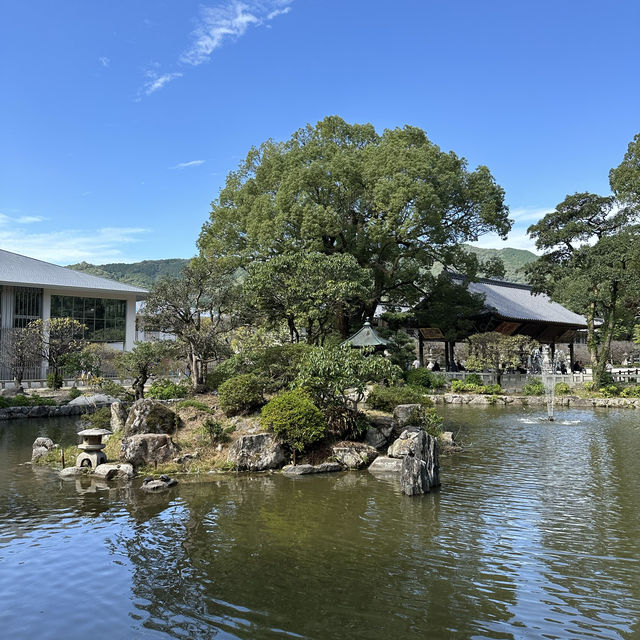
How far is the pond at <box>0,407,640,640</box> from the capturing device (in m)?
5.75

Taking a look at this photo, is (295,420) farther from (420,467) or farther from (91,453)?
(91,453)

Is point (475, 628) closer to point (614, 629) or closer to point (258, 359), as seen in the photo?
point (614, 629)

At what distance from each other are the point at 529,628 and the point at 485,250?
443 feet

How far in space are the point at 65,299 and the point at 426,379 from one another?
2702 centimetres

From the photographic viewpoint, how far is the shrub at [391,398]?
16.7 meters

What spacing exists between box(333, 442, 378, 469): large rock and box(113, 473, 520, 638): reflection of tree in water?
2.41 metres

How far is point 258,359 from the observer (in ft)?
54.9

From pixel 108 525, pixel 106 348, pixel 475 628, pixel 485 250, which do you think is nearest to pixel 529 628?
Answer: pixel 475 628

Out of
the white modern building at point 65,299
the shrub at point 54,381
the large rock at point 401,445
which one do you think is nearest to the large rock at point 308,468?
the large rock at point 401,445

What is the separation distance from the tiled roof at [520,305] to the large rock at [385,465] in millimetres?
24112

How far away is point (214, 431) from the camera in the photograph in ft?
46.9

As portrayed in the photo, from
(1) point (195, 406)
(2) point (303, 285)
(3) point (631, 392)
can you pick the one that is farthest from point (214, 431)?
(3) point (631, 392)

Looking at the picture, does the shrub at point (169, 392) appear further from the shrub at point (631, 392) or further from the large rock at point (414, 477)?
the shrub at point (631, 392)

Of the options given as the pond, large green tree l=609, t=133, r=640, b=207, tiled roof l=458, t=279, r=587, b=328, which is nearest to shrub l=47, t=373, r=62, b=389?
the pond
